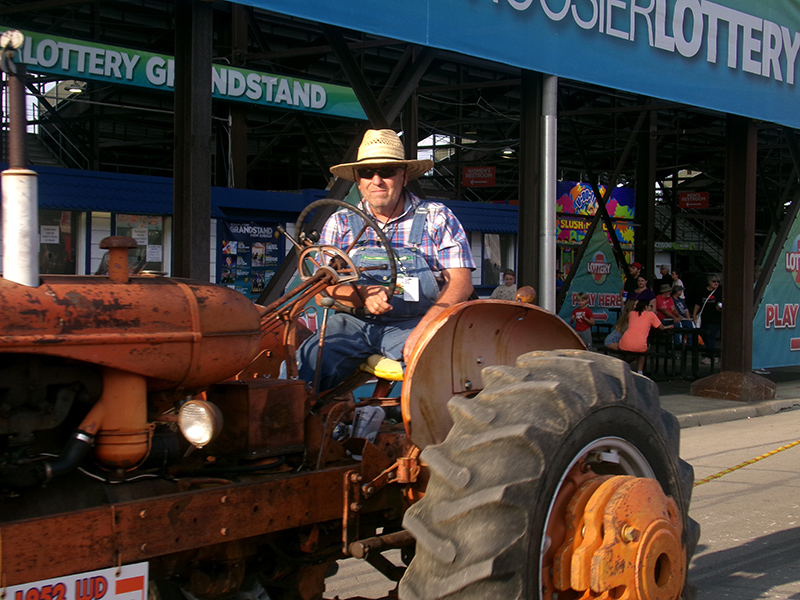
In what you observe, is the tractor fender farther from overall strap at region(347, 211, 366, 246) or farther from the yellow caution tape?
the yellow caution tape

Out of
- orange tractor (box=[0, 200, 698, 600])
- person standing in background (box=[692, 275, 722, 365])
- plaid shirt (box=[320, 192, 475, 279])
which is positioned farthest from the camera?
person standing in background (box=[692, 275, 722, 365])

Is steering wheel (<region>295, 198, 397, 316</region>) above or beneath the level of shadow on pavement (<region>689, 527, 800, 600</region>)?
above

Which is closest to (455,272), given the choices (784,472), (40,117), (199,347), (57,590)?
(199,347)

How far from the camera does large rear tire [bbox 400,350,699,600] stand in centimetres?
249

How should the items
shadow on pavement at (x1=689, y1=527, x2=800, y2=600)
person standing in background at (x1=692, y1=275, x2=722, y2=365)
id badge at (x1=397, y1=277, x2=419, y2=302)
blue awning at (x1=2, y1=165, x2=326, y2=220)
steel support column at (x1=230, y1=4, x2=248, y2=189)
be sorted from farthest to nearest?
steel support column at (x1=230, y1=4, x2=248, y2=189)
person standing in background at (x1=692, y1=275, x2=722, y2=365)
blue awning at (x1=2, y1=165, x2=326, y2=220)
shadow on pavement at (x1=689, y1=527, x2=800, y2=600)
id badge at (x1=397, y1=277, x2=419, y2=302)

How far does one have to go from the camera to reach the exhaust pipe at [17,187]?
2227 mm

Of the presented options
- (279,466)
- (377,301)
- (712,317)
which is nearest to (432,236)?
(377,301)

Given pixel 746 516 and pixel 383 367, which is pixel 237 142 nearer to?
pixel 746 516

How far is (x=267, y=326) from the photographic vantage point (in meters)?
3.32

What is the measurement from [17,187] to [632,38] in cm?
771

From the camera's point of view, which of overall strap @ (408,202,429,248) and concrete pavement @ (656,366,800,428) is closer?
overall strap @ (408,202,429,248)

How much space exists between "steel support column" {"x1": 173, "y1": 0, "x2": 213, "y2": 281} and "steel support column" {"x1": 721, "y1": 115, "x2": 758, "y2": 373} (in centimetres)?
739

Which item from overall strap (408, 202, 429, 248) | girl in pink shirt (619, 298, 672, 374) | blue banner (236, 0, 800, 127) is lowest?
girl in pink shirt (619, 298, 672, 374)

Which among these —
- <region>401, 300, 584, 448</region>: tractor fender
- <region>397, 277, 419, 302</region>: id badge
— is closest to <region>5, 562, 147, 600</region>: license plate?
<region>401, 300, 584, 448</region>: tractor fender
